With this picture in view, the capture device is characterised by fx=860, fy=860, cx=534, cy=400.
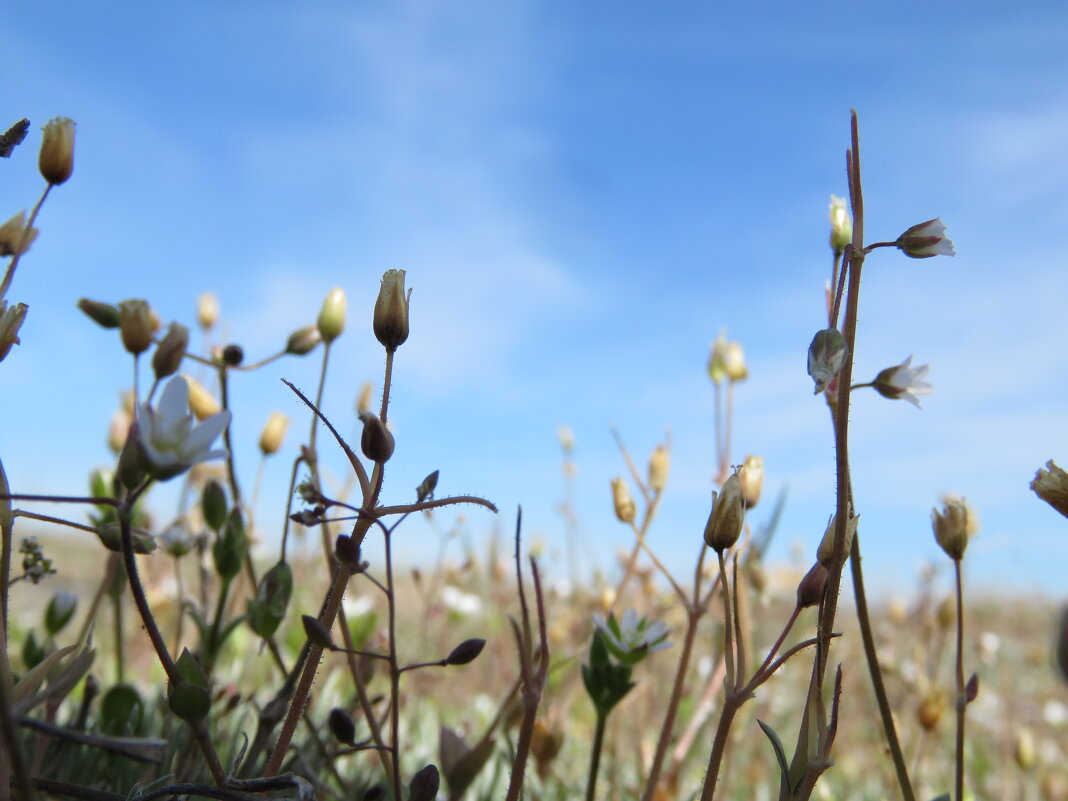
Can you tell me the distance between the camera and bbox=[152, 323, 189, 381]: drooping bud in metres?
0.96

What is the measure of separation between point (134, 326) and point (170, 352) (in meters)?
0.05

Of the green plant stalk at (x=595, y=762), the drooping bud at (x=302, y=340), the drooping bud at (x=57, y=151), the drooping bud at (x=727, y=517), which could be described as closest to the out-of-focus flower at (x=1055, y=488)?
the drooping bud at (x=727, y=517)

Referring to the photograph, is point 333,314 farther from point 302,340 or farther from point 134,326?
A: point 134,326

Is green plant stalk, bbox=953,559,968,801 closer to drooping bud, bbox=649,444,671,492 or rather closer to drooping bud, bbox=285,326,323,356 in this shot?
drooping bud, bbox=649,444,671,492

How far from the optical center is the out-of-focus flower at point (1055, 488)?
0.82 m

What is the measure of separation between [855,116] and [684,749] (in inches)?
38.7

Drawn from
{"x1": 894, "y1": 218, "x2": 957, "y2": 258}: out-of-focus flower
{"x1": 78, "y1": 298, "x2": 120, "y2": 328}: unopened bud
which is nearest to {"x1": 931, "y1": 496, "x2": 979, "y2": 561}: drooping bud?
{"x1": 894, "y1": 218, "x2": 957, "y2": 258}: out-of-focus flower

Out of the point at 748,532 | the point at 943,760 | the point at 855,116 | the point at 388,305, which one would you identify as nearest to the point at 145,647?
the point at 748,532

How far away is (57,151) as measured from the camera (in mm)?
919

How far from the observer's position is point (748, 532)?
1151mm

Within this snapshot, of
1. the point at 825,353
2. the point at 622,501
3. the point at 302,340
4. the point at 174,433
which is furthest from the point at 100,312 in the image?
the point at 825,353

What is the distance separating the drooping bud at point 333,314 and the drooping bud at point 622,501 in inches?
17.6

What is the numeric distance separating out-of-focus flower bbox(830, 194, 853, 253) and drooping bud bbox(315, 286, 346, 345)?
620mm

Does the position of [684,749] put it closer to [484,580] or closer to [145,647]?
[145,647]
